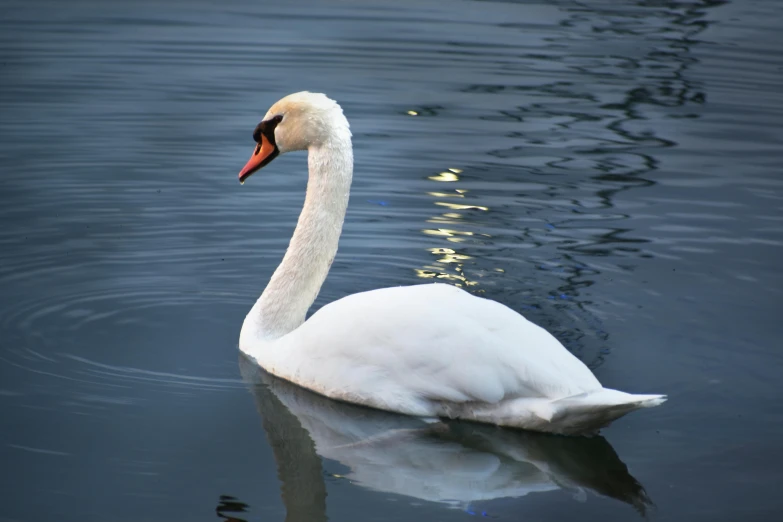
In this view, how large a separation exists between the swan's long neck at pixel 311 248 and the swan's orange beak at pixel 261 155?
1.00 ft

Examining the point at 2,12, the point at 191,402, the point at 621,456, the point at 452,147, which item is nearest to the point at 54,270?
the point at 191,402

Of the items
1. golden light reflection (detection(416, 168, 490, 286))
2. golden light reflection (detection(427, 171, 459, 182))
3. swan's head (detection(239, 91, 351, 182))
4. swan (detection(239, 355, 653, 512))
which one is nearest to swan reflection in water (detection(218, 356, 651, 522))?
swan (detection(239, 355, 653, 512))

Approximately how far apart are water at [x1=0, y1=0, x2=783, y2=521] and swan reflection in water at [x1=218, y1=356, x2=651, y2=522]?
2 centimetres

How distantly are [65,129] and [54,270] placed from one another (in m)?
4.36

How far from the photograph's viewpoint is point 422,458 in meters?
5.24

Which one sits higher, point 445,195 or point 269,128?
point 269,128

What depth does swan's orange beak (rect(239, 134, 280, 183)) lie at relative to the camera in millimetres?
6793

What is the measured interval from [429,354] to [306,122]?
5.66 ft

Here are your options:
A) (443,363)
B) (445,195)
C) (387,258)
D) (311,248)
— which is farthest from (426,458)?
(445,195)

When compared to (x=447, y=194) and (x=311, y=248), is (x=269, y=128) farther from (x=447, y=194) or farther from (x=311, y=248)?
(x=447, y=194)

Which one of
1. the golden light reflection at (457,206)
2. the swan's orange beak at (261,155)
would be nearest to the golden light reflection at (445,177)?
the golden light reflection at (457,206)

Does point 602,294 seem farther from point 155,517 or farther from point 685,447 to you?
point 155,517

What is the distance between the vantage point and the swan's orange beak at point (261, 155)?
6.79 meters

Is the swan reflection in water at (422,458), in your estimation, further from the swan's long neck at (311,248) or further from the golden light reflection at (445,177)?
the golden light reflection at (445,177)
